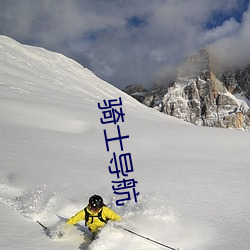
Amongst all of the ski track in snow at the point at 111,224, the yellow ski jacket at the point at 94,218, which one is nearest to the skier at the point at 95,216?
the yellow ski jacket at the point at 94,218

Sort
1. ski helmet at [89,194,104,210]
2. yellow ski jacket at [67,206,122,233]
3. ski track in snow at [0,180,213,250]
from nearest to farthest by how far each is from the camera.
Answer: ski track in snow at [0,180,213,250] → ski helmet at [89,194,104,210] → yellow ski jacket at [67,206,122,233]

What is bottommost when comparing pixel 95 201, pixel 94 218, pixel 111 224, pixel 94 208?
pixel 111 224

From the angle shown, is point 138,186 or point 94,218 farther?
point 138,186

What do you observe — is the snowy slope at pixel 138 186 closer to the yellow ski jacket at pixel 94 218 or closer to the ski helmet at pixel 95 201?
the yellow ski jacket at pixel 94 218

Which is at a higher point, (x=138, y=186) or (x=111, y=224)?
(x=138, y=186)

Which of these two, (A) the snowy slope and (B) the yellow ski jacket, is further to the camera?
(B) the yellow ski jacket

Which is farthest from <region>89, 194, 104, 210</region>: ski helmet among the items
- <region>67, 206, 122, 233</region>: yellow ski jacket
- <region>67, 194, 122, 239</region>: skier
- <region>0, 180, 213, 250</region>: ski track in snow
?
<region>0, 180, 213, 250</region>: ski track in snow

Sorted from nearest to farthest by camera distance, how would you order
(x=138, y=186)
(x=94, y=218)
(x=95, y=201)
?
(x=95, y=201), (x=94, y=218), (x=138, y=186)

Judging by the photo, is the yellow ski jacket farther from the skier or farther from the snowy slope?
the snowy slope

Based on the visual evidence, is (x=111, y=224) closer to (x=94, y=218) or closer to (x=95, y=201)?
(x=94, y=218)

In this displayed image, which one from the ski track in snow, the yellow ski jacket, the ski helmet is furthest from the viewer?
the yellow ski jacket

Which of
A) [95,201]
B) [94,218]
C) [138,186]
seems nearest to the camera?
[95,201]

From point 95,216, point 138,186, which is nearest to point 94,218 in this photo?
point 95,216

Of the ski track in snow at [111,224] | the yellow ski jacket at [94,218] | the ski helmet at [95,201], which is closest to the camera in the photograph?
the ski track in snow at [111,224]
